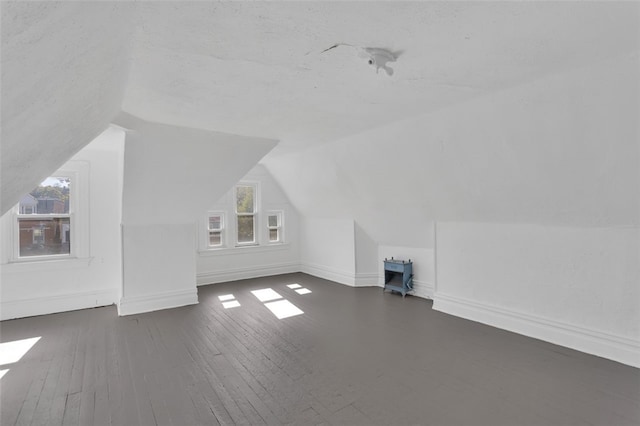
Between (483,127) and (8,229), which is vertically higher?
(483,127)

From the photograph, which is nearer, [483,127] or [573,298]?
[483,127]

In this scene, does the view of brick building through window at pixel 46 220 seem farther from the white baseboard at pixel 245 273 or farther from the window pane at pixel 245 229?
the window pane at pixel 245 229

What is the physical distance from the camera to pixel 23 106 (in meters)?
1.25

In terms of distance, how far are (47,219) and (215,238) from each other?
8.35 feet

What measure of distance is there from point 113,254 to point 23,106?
4.32m

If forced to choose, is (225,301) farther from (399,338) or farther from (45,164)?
(45,164)

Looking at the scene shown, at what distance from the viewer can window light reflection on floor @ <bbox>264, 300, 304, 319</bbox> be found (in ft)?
14.4

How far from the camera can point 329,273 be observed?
6.36 metres

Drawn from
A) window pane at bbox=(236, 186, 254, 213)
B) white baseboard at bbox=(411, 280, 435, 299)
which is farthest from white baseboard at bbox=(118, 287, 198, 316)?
white baseboard at bbox=(411, 280, 435, 299)

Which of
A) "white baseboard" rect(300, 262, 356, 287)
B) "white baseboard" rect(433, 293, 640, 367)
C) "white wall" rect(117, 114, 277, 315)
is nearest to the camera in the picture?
"white baseboard" rect(433, 293, 640, 367)

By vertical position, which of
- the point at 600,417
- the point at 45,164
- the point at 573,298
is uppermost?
the point at 45,164

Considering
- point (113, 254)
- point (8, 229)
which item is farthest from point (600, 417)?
point (8, 229)

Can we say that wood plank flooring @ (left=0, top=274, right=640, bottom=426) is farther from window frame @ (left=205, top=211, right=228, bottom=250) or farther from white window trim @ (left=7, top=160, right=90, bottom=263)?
window frame @ (left=205, top=211, right=228, bottom=250)

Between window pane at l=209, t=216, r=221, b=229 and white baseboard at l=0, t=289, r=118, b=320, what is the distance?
1941 millimetres
